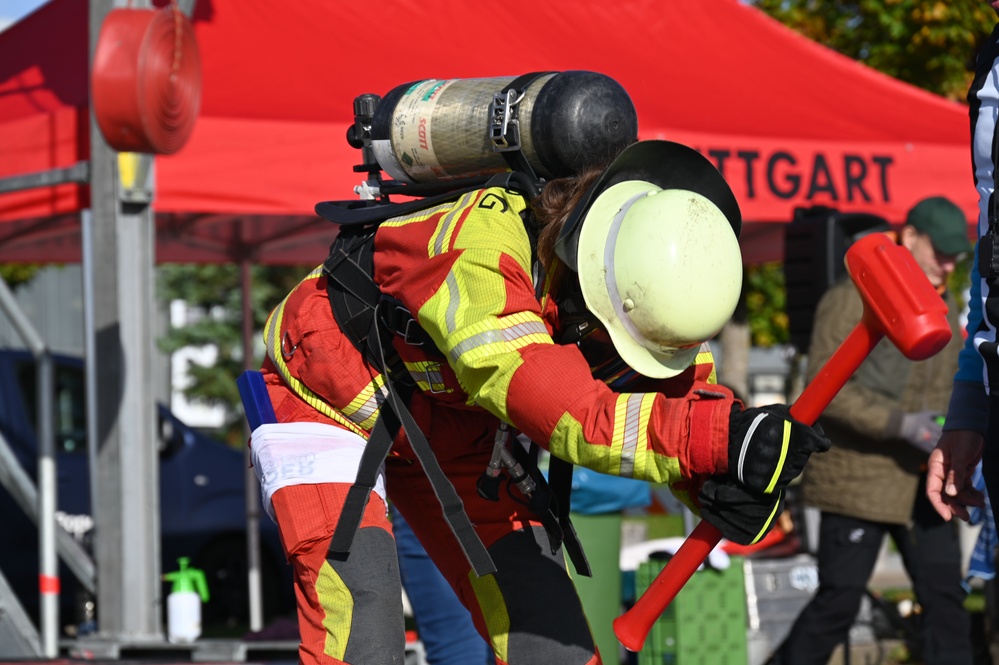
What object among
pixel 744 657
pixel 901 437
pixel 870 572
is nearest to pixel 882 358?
pixel 901 437

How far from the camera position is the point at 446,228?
8.02 feet

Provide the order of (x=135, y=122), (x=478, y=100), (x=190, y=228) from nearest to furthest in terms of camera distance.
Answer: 1. (x=478, y=100)
2. (x=135, y=122)
3. (x=190, y=228)

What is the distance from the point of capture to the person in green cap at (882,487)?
4.59 meters

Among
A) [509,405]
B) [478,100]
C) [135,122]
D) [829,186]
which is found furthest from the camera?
[829,186]

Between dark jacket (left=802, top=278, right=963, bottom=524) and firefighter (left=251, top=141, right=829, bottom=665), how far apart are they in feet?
6.39

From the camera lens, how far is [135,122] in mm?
4457

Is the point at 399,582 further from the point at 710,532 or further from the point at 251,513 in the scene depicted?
the point at 251,513

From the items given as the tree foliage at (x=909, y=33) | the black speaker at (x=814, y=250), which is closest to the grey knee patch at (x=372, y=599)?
the black speaker at (x=814, y=250)

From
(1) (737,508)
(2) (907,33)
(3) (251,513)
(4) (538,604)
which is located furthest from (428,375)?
(2) (907,33)

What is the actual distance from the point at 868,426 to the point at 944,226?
714mm

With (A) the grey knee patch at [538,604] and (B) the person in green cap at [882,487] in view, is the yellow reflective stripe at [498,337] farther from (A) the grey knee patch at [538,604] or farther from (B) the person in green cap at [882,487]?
(B) the person in green cap at [882,487]

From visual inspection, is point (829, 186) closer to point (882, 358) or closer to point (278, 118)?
point (882, 358)

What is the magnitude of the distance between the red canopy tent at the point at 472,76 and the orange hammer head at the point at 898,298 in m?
2.98

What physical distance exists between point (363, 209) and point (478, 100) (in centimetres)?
35
